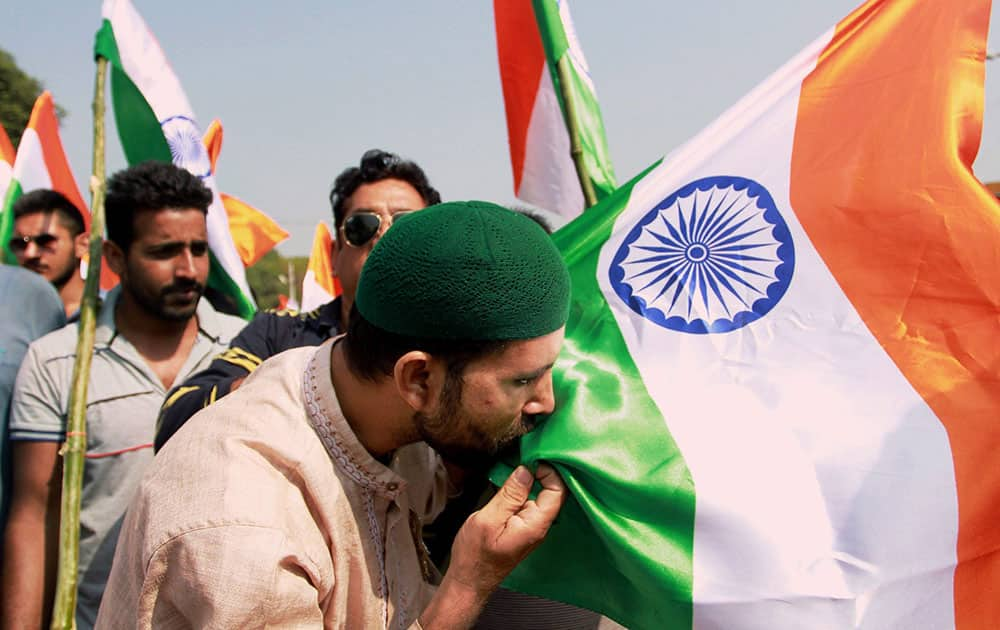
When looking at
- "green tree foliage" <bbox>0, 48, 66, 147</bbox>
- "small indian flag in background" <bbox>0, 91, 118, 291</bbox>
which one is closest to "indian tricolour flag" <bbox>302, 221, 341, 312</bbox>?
"small indian flag in background" <bbox>0, 91, 118, 291</bbox>

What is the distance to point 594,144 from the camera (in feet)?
11.5

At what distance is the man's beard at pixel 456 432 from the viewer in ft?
5.13

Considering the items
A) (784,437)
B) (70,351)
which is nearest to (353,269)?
(70,351)

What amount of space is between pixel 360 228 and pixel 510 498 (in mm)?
1323

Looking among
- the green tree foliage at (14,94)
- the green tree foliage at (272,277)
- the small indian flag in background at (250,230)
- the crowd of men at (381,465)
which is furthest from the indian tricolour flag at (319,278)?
the green tree foliage at (272,277)

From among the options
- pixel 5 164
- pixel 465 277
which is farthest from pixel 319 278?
pixel 465 277

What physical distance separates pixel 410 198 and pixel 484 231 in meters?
1.46

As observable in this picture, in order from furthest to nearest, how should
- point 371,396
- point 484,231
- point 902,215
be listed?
point 902,215 → point 371,396 → point 484,231

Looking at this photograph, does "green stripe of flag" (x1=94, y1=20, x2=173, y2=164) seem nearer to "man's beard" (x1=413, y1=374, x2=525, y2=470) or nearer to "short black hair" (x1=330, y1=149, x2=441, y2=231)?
"short black hair" (x1=330, y1=149, x2=441, y2=231)

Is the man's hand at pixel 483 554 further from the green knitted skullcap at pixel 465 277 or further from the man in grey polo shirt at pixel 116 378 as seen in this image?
the man in grey polo shirt at pixel 116 378

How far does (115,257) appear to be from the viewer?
3123 millimetres

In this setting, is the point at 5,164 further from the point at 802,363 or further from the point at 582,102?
the point at 802,363

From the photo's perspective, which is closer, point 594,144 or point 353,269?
point 353,269

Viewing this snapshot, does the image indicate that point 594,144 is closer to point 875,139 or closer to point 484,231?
point 875,139
